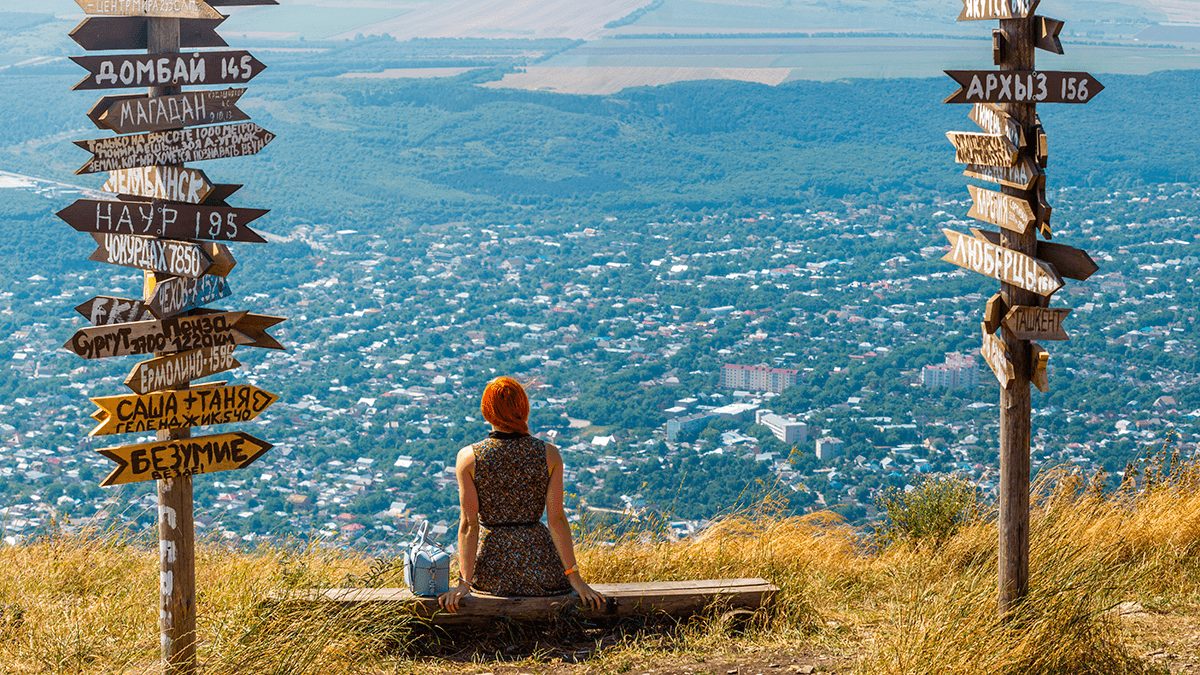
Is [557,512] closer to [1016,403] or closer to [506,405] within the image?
[506,405]

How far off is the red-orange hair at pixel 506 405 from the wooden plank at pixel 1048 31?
2.34 metres

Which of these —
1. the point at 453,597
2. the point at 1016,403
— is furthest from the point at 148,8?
the point at 1016,403

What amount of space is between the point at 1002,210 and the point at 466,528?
7.82 ft

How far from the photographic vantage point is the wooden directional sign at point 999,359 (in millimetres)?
3956

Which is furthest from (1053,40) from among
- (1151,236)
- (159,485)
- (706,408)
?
(1151,236)

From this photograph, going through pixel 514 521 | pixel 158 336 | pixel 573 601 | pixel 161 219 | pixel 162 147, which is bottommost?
pixel 573 601

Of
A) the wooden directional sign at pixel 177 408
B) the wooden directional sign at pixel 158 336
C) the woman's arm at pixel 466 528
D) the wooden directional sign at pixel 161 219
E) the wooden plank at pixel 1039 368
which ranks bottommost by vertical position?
the woman's arm at pixel 466 528

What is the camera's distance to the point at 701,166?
113 metres

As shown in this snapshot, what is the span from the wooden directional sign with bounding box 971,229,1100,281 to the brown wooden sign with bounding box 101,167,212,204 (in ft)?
9.29

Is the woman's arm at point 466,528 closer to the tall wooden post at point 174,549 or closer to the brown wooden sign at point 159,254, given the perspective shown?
the tall wooden post at point 174,549

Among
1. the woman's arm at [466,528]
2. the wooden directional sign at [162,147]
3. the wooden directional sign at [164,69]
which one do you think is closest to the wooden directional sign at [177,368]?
the wooden directional sign at [162,147]

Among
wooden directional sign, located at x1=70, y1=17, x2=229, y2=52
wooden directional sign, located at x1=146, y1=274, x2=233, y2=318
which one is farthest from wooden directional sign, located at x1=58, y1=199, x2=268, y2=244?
wooden directional sign, located at x1=70, y1=17, x2=229, y2=52

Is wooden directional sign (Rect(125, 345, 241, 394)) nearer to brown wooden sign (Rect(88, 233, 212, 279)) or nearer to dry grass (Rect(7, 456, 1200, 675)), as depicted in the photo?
brown wooden sign (Rect(88, 233, 212, 279))

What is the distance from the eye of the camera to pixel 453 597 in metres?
4.43
